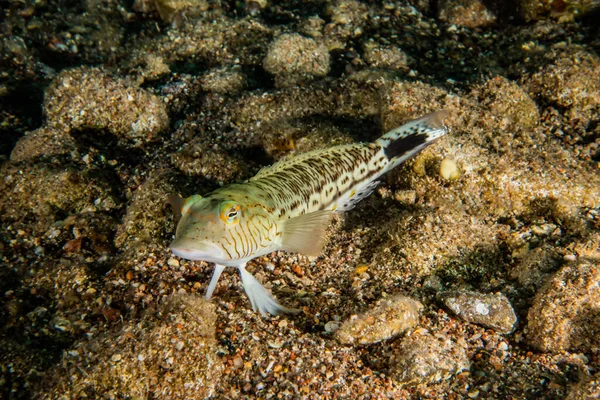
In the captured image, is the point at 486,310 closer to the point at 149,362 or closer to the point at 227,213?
the point at 227,213

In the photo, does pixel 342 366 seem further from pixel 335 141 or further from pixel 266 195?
pixel 335 141

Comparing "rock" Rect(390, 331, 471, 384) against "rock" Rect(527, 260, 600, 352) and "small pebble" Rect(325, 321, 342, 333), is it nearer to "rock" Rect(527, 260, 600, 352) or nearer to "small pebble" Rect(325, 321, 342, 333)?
"small pebble" Rect(325, 321, 342, 333)

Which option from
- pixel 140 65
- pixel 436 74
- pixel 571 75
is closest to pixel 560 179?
pixel 571 75

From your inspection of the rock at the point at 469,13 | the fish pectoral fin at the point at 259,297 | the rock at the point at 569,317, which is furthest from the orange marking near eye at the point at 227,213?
the rock at the point at 469,13

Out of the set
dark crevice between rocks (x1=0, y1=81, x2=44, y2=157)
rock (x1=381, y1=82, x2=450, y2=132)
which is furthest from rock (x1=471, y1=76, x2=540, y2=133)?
dark crevice between rocks (x1=0, y1=81, x2=44, y2=157)

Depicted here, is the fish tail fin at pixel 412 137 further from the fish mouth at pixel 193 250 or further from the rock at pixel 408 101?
the fish mouth at pixel 193 250

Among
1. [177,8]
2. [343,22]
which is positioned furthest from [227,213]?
[177,8]
